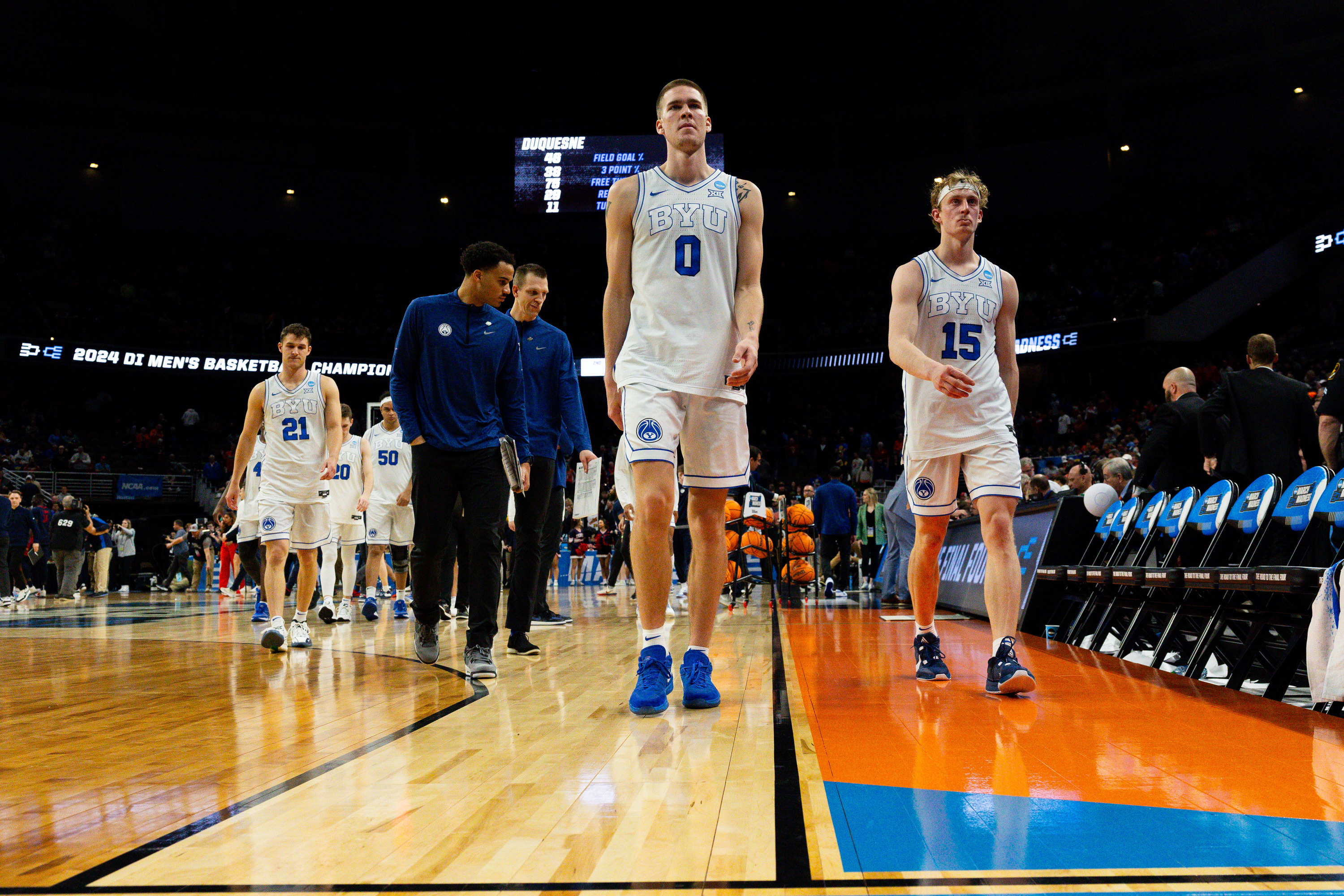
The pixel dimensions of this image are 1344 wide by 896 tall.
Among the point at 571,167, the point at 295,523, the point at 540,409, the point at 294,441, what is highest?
the point at 571,167

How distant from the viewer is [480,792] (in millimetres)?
1928

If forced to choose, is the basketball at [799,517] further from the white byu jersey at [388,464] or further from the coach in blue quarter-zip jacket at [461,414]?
the coach in blue quarter-zip jacket at [461,414]

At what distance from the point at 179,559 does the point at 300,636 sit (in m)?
14.1

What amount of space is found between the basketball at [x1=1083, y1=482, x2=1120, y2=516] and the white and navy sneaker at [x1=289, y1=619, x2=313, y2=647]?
4.83 m

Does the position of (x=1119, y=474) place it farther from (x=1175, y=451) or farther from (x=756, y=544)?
(x=756, y=544)

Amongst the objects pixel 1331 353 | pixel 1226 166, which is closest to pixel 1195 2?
pixel 1226 166

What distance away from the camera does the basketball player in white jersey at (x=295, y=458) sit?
574 cm

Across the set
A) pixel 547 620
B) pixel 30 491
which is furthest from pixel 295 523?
pixel 30 491

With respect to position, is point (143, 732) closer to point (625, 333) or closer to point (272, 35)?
point (625, 333)

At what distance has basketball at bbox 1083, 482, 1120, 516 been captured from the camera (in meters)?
6.13

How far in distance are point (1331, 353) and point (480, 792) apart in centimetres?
2313

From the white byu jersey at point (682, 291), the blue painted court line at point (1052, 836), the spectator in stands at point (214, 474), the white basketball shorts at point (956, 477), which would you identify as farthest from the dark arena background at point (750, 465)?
the white byu jersey at point (682, 291)

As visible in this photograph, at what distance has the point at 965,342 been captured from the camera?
3.88 m

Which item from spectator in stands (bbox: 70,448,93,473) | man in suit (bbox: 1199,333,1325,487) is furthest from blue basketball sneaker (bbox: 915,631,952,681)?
spectator in stands (bbox: 70,448,93,473)
